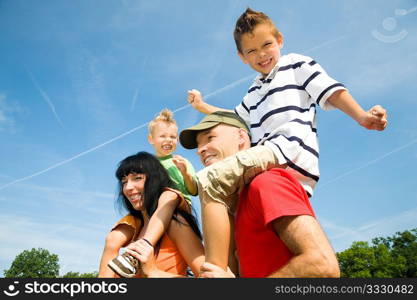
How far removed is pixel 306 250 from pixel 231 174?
3.19 ft

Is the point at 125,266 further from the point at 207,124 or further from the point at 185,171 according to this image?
the point at 207,124

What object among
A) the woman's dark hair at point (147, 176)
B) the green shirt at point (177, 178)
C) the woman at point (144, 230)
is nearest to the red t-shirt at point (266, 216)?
the woman at point (144, 230)

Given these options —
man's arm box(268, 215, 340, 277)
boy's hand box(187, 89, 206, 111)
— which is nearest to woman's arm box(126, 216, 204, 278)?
boy's hand box(187, 89, 206, 111)

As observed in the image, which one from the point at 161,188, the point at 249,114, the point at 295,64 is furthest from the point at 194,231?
the point at 295,64

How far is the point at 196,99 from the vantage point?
18.2ft

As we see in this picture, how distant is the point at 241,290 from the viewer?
271 cm

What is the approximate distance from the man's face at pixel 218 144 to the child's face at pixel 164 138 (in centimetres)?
381

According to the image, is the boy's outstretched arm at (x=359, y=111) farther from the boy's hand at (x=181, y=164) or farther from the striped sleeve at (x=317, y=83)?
the boy's hand at (x=181, y=164)

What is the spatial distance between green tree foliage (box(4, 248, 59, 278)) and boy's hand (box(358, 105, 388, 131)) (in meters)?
83.4

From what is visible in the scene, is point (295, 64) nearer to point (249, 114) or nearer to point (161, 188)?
point (249, 114)

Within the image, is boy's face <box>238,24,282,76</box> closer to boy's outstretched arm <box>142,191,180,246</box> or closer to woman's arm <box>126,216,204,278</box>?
boy's outstretched arm <box>142,191,180,246</box>

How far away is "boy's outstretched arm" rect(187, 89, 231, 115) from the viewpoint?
5.40 meters

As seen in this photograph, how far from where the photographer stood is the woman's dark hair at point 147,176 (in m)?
5.12

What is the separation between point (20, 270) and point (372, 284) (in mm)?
87437
